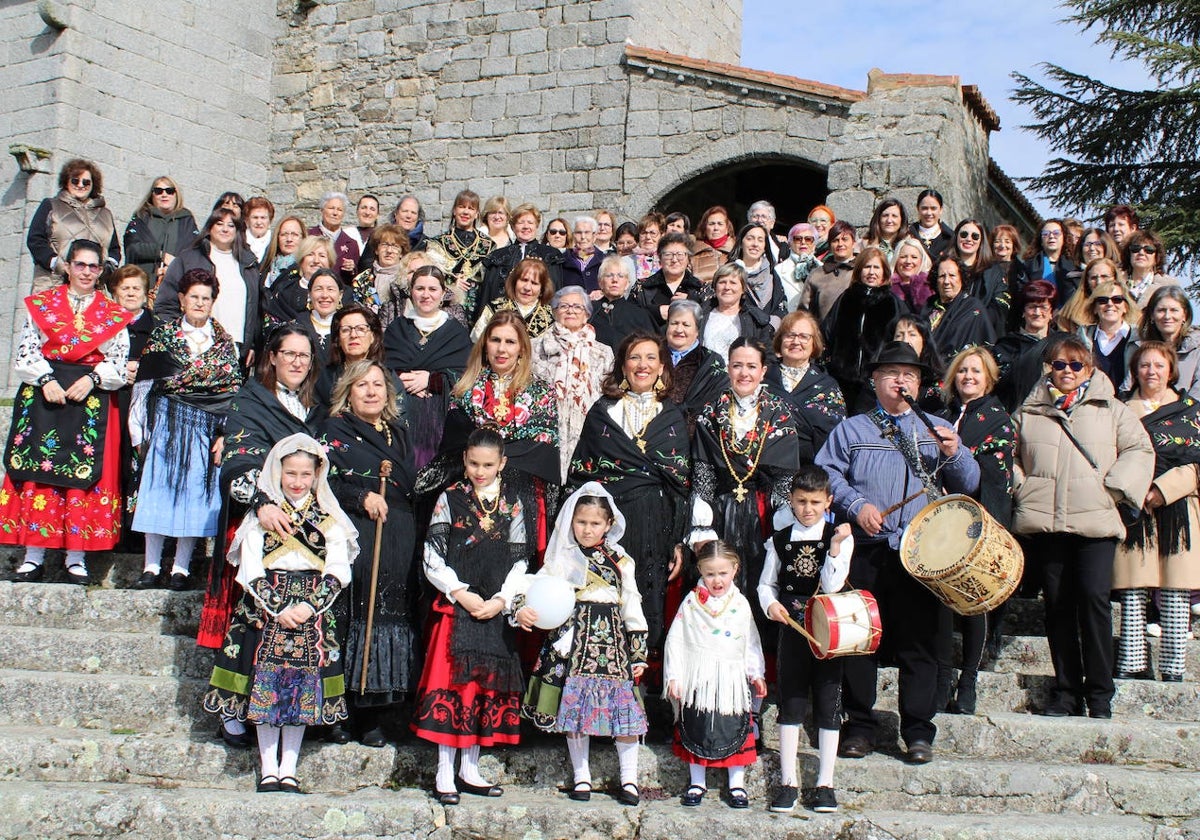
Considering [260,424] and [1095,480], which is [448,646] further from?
[1095,480]

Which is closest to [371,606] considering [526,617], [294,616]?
[294,616]

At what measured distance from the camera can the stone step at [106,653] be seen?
5.28m

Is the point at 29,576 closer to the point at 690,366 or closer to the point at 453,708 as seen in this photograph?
the point at 453,708

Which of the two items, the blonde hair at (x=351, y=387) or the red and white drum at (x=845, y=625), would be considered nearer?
the red and white drum at (x=845, y=625)

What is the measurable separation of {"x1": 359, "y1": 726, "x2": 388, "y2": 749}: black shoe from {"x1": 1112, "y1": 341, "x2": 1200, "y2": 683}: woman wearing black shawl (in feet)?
10.6

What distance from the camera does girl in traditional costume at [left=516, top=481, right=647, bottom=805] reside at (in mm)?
4469

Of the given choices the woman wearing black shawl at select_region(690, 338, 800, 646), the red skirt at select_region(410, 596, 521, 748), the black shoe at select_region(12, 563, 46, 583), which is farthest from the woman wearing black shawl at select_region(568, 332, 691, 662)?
the black shoe at select_region(12, 563, 46, 583)

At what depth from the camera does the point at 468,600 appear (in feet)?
15.0

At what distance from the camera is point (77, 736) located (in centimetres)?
477

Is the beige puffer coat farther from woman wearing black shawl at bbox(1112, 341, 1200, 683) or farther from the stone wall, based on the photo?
the stone wall

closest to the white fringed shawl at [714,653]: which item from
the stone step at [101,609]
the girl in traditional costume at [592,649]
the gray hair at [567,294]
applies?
the girl in traditional costume at [592,649]

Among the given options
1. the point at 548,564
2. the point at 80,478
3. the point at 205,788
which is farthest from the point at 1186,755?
the point at 80,478

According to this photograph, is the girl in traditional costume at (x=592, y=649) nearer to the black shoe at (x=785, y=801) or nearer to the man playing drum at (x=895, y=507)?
the black shoe at (x=785, y=801)

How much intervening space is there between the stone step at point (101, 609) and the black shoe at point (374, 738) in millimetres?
1248
